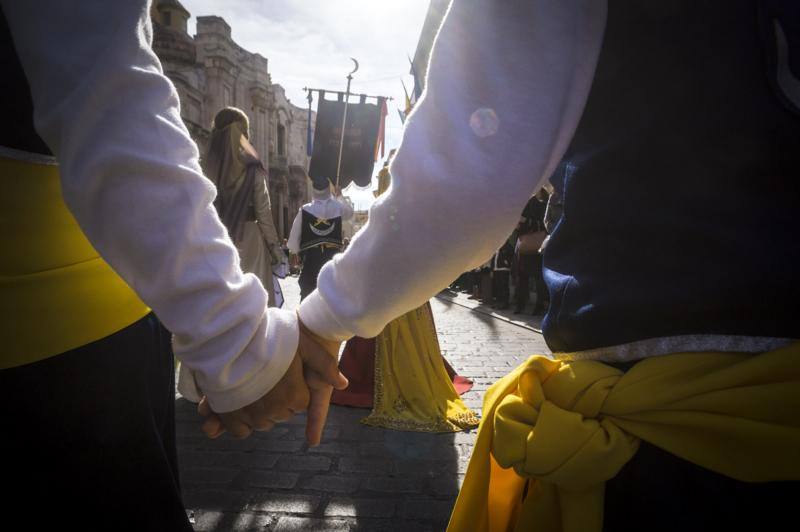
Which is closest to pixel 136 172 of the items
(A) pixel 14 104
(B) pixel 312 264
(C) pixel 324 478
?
(A) pixel 14 104

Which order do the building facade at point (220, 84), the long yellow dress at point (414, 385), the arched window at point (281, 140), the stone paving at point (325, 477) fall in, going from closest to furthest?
the stone paving at point (325, 477) → the long yellow dress at point (414, 385) → the building facade at point (220, 84) → the arched window at point (281, 140)

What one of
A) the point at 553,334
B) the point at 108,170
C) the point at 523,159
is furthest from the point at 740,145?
the point at 108,170

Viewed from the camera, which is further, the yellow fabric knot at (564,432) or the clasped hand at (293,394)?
the clasped hand at (293,394)

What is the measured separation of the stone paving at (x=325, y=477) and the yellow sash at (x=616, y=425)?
1411mm

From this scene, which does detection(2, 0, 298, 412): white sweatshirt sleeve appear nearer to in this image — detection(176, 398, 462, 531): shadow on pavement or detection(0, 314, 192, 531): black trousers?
detection(0, 314, 192, 531): black trousers

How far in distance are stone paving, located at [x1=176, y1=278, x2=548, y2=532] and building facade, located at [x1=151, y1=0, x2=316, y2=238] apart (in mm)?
21233

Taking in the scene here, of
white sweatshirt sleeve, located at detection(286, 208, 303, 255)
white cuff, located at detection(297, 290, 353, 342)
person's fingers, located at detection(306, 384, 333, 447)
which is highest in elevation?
white cuff, located at detection(297, 290, 353, 342)

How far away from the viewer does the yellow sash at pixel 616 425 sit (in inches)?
25.4

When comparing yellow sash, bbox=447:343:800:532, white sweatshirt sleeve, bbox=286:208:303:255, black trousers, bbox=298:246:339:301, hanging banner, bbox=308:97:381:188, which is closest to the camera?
yellow sash, bbox=447:343:800:532

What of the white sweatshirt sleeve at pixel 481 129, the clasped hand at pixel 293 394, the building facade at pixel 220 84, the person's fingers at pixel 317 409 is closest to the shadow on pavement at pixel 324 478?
the person's fingers at pixel 317 409

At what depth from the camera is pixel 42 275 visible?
92cm

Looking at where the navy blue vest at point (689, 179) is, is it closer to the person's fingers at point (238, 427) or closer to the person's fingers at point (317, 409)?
the person's fingers at point (317, 409)

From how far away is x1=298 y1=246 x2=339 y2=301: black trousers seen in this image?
570 centimetres

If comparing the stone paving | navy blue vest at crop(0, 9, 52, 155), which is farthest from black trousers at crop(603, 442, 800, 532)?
the stone paving
